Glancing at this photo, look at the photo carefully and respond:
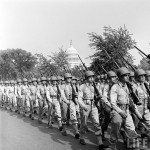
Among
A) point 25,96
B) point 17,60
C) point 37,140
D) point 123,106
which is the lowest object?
point 37,140

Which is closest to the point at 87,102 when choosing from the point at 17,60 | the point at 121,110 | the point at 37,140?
the point at 121,110

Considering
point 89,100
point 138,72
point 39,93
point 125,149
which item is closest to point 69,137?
point 89,100

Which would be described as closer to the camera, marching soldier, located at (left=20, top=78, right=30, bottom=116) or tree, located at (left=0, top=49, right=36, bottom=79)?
marching soldier, located at (left=20, top=78, right=30, bottom=116)

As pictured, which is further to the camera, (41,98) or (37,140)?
(41,98)

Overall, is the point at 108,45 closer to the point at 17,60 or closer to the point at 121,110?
the point at 121,110

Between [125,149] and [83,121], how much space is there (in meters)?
1.50

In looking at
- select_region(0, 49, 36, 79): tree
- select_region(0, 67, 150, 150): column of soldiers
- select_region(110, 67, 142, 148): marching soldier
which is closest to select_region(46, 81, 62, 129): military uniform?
select_region(0, 67, 150, 150): column of soldiers

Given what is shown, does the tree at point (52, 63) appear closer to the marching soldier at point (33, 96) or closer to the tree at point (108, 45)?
the tree at point (108, 45)

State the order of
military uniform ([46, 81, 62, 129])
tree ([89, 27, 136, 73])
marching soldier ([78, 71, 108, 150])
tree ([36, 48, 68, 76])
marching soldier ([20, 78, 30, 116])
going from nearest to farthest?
1. marching soldier ([78, 71, 108, 150])
2. military uniform ([46, 81, 62, 129])
3. marching soldier ([20, 78, 30, 116])
4. tree ([89, 27, 136, 73])
5. tree ([36, 48, 68, 76])

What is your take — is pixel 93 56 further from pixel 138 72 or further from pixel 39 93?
pixel 138 72

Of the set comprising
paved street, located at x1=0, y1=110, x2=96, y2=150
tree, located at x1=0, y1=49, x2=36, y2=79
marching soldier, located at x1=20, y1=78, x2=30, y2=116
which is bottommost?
paved street, located at x1=0, y1=110, x2=96, y2=150

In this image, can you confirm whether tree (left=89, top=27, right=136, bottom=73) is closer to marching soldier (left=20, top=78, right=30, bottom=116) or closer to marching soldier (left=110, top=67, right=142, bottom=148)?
marching soldier (left=20, top=78, right=30, bottom=116)

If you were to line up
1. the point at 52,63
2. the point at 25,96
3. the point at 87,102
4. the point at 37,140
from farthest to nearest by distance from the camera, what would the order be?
the point at 52,63 < the point at 25,96 < the point at 37,140 < the point at 87,102

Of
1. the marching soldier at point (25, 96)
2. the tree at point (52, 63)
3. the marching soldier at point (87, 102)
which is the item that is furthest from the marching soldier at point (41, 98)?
the tree at point (52, 63)
